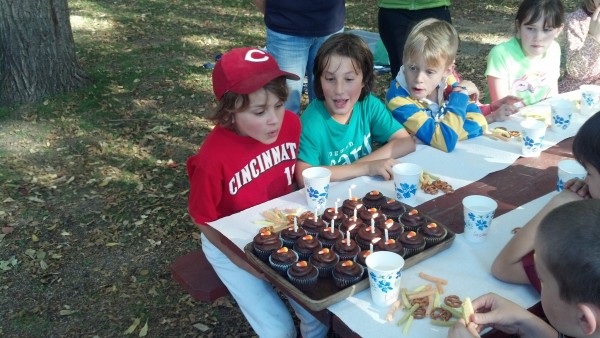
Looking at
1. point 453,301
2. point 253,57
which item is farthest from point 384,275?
point 253,57

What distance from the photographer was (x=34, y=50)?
6.39 meters

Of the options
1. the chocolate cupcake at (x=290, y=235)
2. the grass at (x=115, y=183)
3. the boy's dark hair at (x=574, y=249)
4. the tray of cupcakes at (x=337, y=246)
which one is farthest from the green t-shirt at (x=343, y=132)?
the boy's dark hair at (x=574, y=249)

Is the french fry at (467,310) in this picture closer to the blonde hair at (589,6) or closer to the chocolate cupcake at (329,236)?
the chocolate cupcake at (329,236)

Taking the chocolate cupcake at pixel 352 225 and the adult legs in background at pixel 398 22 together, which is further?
the adult legs in background at pixel 398 22

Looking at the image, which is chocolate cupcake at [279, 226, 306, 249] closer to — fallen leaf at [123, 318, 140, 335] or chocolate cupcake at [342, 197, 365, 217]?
chocolate cupcake at [342, 197, 365, 217]

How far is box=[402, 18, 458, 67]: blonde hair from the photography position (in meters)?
3.46

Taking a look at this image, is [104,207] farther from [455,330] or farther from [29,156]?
[455,330]

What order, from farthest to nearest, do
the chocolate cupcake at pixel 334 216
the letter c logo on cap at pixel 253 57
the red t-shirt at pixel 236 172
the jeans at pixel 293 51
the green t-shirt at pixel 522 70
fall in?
1. the jeans at pixel 293 51
2. the green t-shirt at pixel 522 70
3. the letter c logo on cap at pixel 253 57
4. the red t-shirt at pixel 236 172
5. the chocolate cupcake at pixel 334 216

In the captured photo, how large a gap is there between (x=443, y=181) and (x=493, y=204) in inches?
20.2

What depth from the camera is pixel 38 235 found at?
445 centimetres

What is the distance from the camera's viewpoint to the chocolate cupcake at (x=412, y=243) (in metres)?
2.21

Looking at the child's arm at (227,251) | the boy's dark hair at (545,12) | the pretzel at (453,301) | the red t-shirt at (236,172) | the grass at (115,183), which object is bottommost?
the grass at (115,183)

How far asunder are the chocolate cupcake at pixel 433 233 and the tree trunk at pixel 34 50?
5342 mm

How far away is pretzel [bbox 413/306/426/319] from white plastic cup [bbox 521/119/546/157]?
1433 mm
